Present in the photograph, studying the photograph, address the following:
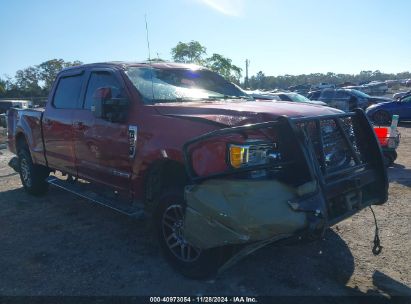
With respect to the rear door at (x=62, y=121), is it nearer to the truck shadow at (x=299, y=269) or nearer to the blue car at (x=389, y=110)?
the truck shadow at (x=299, y=269)

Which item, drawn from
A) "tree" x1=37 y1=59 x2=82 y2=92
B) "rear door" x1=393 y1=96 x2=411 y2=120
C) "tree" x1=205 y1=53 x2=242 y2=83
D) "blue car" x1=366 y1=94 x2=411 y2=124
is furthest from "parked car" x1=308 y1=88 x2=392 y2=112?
"tree" x1=37 y1=59 x2=82 y2=92

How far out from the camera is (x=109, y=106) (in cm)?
432

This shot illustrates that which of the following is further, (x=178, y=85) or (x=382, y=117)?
(x=382, y=117)

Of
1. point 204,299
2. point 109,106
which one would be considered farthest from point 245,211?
point 109,106

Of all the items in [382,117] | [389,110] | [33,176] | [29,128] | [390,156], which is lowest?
[382,117]

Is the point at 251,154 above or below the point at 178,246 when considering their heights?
above

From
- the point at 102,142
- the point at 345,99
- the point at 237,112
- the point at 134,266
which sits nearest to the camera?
the point at 237,112

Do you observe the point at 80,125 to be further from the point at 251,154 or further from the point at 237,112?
the point at 251,154

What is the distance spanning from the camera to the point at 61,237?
4.97m

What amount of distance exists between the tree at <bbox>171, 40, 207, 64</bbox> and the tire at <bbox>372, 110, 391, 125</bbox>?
36.9ft

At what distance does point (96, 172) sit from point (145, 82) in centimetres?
129

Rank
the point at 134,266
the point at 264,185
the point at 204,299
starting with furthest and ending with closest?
the point at 134,266, the point at 204,299, the point at 264,185

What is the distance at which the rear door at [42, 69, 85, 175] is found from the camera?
5547 millimetres

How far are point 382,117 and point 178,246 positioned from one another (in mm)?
14961
